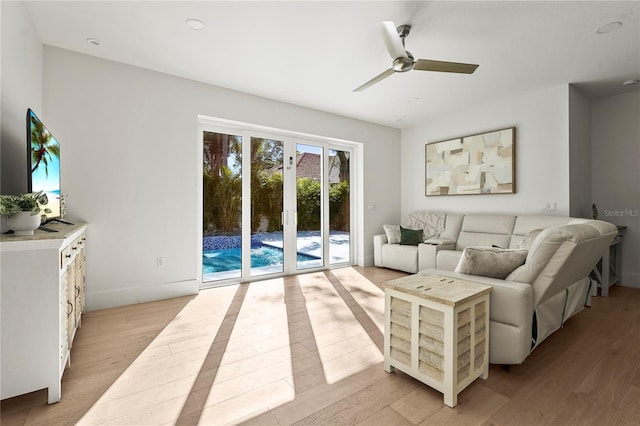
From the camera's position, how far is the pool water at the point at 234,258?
3951 millimetres

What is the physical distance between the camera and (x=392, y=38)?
2.20 m

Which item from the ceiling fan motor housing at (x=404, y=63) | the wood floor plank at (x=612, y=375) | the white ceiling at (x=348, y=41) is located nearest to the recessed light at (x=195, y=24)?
the white ceiling at (x=348, y=41)

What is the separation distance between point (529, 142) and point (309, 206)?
333 centimetres

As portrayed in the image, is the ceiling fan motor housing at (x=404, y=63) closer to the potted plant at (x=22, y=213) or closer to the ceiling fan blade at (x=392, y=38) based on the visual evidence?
the ceiling fan blade at (x=392, y=38)

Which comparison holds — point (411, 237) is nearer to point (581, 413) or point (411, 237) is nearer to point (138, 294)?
point (581, 413)

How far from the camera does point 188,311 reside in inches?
119

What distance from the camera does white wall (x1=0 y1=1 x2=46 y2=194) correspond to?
1898 mm

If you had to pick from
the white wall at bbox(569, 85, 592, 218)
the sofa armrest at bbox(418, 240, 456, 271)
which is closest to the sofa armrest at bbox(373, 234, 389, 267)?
the sofa armrest at bbox(418, 240, 456, 271)

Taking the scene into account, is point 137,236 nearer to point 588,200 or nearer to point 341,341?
point 341,341

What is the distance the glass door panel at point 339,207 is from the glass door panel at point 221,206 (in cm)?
165

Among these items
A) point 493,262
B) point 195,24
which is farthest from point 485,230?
point 195,24

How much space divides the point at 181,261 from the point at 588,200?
5673mm

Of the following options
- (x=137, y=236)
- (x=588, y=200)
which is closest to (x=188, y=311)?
(x=137, y=236)

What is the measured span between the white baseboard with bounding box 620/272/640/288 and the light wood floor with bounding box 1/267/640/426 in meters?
1.42
